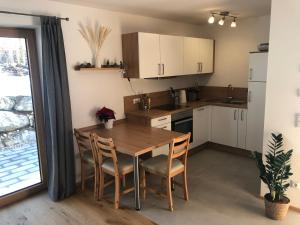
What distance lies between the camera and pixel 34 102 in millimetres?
3141

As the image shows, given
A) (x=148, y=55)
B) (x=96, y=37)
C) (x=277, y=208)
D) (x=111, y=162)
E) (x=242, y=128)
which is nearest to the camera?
(x=277, y=208)

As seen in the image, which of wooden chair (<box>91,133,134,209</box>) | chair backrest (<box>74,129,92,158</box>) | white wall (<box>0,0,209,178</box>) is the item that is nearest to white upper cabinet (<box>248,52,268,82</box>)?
white wall (<box>0,0,209,178</box>)

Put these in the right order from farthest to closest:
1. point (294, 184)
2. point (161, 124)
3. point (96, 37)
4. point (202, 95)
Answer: point (202, 95) < point (161, 124) < point (96, 37) < point (294, 184)

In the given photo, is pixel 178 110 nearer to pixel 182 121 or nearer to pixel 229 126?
pixel 182 121

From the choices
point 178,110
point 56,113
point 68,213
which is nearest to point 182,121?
point 178,110

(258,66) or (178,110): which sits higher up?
(258,66)

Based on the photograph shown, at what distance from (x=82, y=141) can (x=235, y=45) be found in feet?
11.2

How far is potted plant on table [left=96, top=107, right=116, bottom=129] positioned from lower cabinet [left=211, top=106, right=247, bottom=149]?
2152 millimetres

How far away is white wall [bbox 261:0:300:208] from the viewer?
2557 millimetres

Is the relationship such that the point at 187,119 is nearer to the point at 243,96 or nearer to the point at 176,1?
the point at 243,96

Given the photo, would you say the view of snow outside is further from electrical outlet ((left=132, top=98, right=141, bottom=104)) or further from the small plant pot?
the small plant pot

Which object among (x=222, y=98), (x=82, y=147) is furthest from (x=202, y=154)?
(x=82, y=147)

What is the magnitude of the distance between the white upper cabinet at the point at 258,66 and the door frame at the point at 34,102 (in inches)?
127

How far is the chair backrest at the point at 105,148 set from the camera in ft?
8.95
